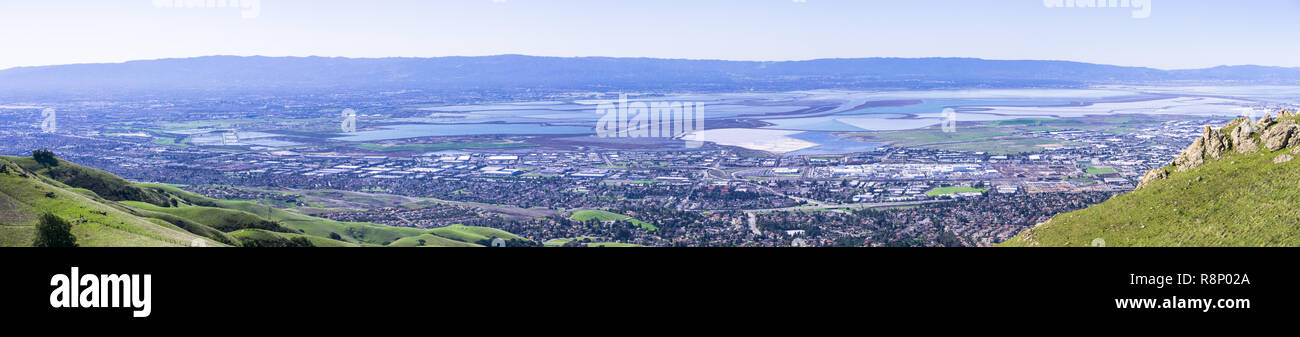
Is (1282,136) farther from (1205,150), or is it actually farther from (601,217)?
(601,217)

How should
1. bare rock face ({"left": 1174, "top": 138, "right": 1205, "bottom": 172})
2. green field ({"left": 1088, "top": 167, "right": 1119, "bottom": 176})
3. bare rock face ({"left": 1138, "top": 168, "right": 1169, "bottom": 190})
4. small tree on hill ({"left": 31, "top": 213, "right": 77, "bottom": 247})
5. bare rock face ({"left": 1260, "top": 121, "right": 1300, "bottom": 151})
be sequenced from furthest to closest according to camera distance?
green field ({"left": 1088, "top": 167, "right": 1119, "bottom": 176}) < bare rock face ({"left": 1138, "top": 168, "right": 1169, "bottom": 190}) < bare rock face ({"left": 1174, "top": 138, "right": 1205, "bottom": 172}) < bare rock face ({"left": 1260, "top": 121, "right": 1300, "bottom": 151}) < small tree on hill ({"left": 31, "top": 213, "right": 77, "bottom": 247})

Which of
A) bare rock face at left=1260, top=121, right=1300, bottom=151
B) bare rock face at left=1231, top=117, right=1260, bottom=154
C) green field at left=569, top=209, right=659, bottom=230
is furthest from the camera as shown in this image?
green field at left=569, top=209, right=659, bottom=230

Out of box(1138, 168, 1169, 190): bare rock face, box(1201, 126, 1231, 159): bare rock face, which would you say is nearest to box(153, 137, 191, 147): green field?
box(1138, 168, 1169, 190): bare rock face

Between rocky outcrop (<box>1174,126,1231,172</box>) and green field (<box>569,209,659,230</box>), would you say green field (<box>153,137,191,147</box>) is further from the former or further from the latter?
rocky outcrop (<box>1174,126,1231,172</box>)

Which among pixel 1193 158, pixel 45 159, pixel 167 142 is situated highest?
pixel 1193 158

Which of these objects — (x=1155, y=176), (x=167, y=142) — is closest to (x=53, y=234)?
(x=1155, y=176)

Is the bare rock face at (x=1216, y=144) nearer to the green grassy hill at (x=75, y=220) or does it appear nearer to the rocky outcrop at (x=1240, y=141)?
the rocky outcrop at (x=1240, y=141)

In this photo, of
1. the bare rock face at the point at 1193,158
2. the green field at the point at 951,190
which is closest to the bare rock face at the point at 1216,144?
the bare rock face at the point at 1193,158
